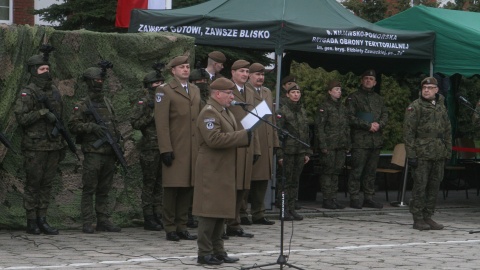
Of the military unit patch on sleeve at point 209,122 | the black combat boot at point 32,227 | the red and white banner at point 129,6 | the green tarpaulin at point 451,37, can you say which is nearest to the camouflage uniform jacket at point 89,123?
the black combat boot at point 32,227

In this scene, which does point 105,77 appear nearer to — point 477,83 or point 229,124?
point 229,124

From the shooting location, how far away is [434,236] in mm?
13562

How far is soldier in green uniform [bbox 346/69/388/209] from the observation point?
16.5 m

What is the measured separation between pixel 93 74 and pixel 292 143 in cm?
355

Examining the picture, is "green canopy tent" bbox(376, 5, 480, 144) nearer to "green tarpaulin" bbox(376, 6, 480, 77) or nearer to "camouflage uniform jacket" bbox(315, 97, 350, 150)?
"green tarpaulin" bbox(376, 6, 480, 77)

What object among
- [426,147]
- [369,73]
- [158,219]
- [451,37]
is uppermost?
[451,37]

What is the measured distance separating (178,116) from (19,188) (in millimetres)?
2285

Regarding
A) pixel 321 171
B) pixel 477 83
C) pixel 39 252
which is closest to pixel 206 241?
pixel 39 252

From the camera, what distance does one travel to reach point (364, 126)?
16.4 metres

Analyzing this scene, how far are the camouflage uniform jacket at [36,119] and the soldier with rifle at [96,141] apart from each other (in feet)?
0.85

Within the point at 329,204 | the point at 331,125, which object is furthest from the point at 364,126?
the point at 329,204

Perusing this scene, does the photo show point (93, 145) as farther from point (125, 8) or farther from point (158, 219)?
point (125, 8)

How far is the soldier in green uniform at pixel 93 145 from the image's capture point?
12477mm

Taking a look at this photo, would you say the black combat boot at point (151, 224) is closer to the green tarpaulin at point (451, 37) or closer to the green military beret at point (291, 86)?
the green military beret at point (291, 86)
